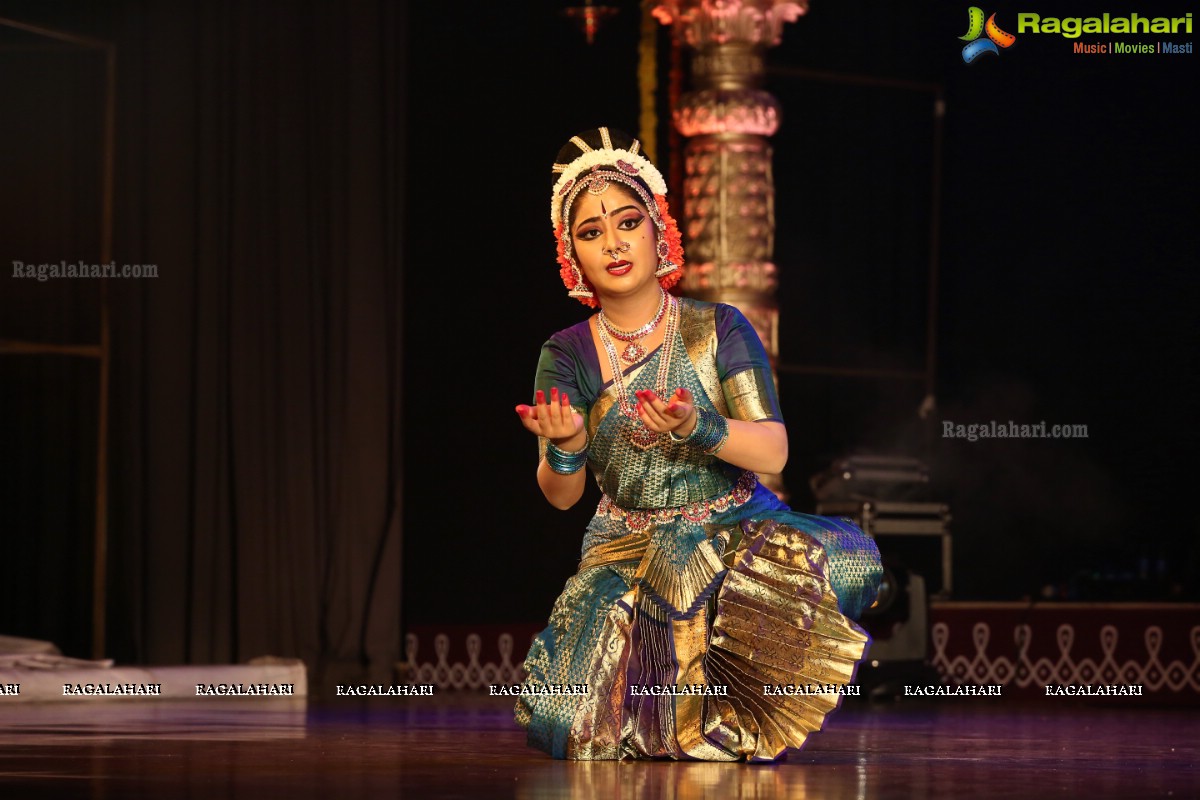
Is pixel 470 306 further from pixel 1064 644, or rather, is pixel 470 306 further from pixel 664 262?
pixel 664 262

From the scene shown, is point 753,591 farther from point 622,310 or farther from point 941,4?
point 941,4

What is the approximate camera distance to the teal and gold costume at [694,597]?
3074mm

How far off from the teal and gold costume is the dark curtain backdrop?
408 cm

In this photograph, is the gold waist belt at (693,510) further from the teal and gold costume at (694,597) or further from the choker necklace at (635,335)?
the choker necklace at (635,335)

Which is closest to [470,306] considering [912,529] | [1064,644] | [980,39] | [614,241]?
[912,529]

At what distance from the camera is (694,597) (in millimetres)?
3150

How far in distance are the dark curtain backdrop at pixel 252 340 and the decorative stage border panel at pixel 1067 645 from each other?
2.34 feet

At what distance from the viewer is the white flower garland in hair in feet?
11.2

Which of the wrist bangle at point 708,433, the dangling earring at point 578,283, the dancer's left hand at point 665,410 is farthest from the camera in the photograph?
the dangling earring at point 578,283

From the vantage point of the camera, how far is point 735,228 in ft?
23.6

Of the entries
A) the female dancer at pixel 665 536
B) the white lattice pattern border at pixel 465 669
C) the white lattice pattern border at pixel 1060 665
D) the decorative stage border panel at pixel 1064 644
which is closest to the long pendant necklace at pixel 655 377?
the female dancer at pixel 665 536

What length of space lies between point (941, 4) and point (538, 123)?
6.96 ft

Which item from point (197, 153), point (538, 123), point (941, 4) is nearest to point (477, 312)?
point (538, 123)

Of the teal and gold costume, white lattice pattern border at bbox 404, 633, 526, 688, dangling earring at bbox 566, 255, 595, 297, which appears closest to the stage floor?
the teal and gold costume
